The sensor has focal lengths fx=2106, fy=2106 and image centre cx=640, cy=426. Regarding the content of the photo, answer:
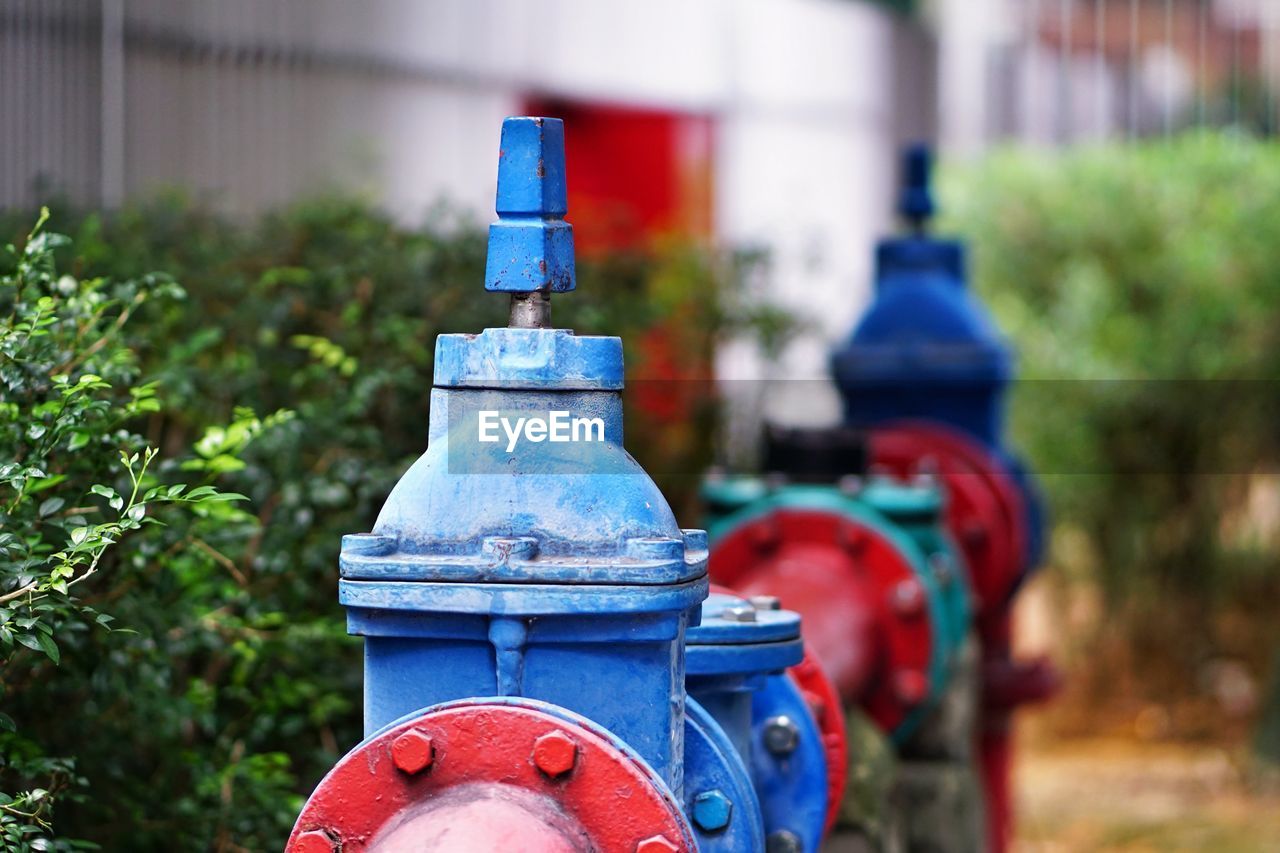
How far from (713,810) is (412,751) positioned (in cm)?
47

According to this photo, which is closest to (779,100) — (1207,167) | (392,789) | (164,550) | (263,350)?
(1207,167)

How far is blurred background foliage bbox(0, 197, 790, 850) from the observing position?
2.90m

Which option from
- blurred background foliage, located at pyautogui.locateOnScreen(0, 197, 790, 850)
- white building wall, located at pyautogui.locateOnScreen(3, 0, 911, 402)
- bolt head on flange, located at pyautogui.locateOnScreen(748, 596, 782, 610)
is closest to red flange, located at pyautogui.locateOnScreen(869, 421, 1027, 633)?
blurred background foliage, located at pyautogui.locateOnScreen(0, 197, 790, 850)

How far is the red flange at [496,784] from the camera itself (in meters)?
1.90

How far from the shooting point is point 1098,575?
33.7 feet

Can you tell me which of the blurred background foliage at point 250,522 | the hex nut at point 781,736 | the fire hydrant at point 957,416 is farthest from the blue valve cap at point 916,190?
the hex nut at point 781,736

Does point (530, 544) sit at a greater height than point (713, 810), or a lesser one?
greater

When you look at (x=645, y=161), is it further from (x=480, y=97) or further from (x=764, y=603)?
(x=764, y=603)

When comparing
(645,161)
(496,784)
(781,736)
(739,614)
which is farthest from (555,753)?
(645,161)

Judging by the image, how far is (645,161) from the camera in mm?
13570

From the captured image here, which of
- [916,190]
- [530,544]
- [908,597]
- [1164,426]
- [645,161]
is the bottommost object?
[1164,426]

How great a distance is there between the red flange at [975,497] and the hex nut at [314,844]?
3.38m

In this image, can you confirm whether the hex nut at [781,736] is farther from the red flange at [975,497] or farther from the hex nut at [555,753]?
the red flange at [975,497]

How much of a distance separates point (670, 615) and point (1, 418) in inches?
36.7
